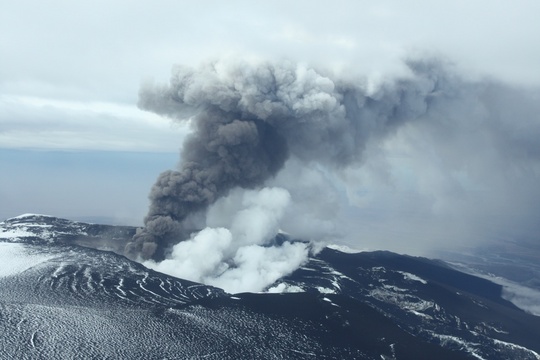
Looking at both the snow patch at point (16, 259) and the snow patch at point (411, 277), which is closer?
the snow patch at point (16, 259)

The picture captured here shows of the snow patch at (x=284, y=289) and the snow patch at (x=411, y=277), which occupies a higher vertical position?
the snow patch at (x=411, y=277)

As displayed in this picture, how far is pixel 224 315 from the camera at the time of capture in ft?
223

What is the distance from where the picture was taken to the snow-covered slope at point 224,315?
2211 inches

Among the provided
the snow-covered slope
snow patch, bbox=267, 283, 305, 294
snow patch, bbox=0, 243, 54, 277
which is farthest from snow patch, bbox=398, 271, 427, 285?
snow patch, bbox=0, 243, 54, 277

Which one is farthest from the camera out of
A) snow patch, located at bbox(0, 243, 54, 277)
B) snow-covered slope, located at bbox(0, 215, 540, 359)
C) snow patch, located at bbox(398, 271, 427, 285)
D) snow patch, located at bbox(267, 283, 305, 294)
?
snow patch, located at bbox(398, 271, 427, 285)

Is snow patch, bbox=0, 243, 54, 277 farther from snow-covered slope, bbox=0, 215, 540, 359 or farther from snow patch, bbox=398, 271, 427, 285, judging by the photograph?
snow patch, bbox=398, 271, 427, 285

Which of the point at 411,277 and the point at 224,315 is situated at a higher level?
the point at 411,277

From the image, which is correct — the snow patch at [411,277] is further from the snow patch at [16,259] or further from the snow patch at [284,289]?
the snow patch at [16,259]

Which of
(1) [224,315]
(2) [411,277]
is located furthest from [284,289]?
(2) [411,277]

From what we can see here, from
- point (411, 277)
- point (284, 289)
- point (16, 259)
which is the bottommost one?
point (16, 259)

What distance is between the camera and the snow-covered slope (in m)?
56.2

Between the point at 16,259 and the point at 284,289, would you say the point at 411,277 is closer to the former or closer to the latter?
the point at 284,289

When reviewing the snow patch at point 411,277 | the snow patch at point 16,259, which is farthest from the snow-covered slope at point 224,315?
the snow patch at point 411,277

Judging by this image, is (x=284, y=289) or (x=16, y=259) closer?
(x=16, y=259)
